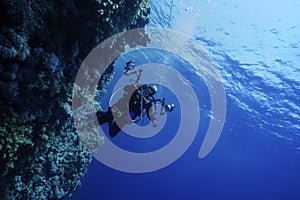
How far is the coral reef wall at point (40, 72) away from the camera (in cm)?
573

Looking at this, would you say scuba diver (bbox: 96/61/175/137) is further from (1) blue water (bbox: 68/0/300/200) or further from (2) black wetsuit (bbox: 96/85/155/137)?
(1) blue water (bbox: 68/0/300/200)

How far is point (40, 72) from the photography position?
21.3 ft

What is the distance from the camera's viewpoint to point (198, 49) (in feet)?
70.9

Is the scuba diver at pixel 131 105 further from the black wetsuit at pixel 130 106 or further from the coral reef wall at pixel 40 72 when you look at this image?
the coral reef wall at pixel 40 72

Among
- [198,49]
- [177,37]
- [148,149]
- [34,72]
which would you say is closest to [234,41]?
[198,49]

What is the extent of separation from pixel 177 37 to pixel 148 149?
10124 cm

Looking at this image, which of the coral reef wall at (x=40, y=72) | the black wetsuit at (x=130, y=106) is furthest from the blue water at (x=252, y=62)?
the black wetsuit at (x=130, y=106)

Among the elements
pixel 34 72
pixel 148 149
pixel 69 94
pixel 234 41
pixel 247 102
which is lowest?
pixel 34 72

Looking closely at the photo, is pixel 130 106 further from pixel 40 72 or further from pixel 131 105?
pixel 40 72

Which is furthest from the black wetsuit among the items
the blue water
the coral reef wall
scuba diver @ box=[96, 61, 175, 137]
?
the blue water

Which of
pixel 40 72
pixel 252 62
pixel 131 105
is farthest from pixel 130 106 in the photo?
pixel 252 62

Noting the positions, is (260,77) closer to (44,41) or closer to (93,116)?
(93,116)

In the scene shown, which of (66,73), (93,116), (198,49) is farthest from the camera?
(198,49)

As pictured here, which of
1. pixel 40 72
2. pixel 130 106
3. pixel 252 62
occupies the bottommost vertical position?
pixel 40 72
